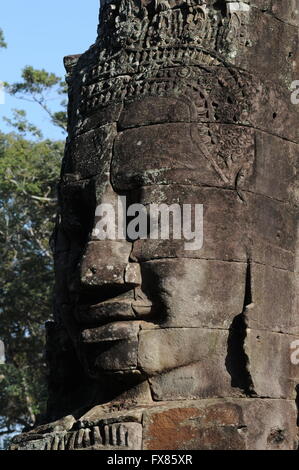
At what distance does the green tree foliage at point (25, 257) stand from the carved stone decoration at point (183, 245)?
12.7m

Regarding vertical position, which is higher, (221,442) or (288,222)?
(288,222)

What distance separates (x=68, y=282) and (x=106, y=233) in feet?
1.91

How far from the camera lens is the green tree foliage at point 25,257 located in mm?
22391

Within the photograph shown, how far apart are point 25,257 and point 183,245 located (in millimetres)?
14495

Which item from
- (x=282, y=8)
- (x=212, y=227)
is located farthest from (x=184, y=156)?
(x=282, y=8)

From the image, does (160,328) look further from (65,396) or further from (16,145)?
(16,145)

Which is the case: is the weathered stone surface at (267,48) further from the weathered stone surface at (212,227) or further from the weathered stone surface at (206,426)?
the weathered stone surface at (206,426)

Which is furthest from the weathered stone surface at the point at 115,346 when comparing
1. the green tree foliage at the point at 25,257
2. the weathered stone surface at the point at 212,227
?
the green tree foliage at the point at 25,257

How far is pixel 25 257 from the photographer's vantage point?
23.1 meters

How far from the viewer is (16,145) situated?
2370 cm

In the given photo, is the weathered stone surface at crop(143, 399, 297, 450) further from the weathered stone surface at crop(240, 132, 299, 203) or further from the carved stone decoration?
the weathered stone surface at crop(240, 132, 299, 203)

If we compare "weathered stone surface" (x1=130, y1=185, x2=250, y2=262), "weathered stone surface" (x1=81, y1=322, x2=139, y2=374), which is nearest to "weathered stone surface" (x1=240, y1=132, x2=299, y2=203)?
"weathered stone surface" (x1=130, y1=185, x2=250, y2=262)
